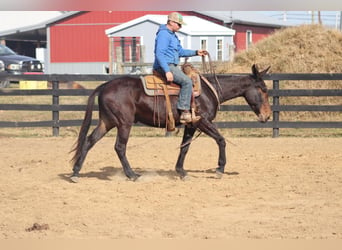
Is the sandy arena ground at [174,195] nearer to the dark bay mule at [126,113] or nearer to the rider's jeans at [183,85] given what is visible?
the dark bay mule at [126,113]

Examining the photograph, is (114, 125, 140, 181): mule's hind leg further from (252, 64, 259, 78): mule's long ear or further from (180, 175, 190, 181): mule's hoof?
(252, 64, 259, 78): mule's long ear

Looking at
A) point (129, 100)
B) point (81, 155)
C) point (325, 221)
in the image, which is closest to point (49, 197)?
point (81, 155)

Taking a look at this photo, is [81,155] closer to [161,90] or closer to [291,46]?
[161,90]

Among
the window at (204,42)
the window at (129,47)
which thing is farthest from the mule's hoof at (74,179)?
the window at (129,47)

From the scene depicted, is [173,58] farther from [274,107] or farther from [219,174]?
[274,107]

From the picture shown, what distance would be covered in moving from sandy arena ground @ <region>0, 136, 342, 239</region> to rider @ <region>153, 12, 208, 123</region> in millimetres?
1013

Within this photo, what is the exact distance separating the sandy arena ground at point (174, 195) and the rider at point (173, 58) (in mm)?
1013

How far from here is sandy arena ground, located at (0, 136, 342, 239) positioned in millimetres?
5516

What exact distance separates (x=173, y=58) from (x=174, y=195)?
72.0 inches

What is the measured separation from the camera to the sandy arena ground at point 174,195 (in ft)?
18.1

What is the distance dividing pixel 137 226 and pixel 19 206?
1.66m

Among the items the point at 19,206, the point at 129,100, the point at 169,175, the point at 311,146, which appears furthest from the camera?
the point at 311,146

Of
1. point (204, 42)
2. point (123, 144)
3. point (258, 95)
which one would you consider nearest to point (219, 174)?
point (258, 95)

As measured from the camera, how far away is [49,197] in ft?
23.6
